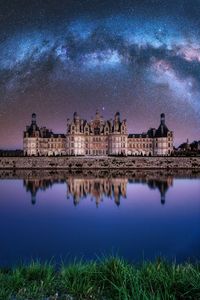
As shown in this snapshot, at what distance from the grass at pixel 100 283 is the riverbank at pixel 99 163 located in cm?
6254

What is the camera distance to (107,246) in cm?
1398

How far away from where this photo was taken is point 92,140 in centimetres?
9825

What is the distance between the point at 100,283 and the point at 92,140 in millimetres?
92032

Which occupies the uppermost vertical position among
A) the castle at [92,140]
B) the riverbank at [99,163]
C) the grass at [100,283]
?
the castle at [92,140]

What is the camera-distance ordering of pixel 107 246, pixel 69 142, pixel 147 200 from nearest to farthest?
pixel 107 246 → pixel 147 200 → pixel 69 142

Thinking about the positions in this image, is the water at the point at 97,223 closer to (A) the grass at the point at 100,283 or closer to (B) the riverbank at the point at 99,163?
(A) the grass at the point at 100,283

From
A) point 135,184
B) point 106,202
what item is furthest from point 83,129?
point 106,202

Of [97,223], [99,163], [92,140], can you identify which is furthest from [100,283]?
[92,140]

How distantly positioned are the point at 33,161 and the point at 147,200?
4525 centimetres

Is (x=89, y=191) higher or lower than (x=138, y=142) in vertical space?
lower

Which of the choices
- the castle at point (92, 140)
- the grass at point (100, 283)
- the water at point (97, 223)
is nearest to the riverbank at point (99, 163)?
the castle at point (92, 140)

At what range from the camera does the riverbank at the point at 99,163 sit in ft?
228

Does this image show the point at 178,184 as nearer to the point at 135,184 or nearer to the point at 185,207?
the point at 135,184

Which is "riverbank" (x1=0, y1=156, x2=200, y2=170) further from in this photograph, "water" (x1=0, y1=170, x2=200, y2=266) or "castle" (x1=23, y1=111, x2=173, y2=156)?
"water" (x1=0, y1=170, x2=200, y2=266)
